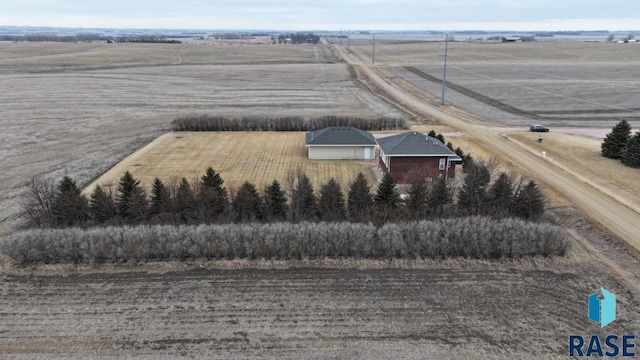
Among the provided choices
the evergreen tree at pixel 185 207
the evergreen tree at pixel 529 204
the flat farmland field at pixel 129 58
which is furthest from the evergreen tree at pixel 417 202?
the flat farmland field at pixel 129 58

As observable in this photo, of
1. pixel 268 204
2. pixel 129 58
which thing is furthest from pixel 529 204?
pixel 129 58

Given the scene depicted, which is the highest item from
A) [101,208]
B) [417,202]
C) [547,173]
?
[417,202]

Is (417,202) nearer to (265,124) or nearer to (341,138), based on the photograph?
(341,138)

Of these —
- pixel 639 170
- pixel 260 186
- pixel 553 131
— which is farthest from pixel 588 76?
pixel 260 186

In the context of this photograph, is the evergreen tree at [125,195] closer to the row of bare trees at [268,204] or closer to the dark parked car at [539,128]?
the row of bare trees at [268,204]

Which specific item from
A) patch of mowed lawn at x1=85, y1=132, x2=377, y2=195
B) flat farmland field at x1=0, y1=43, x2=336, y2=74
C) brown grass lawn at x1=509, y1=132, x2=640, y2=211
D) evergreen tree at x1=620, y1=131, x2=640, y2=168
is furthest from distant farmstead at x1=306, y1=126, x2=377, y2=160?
flat farmland field at x1=0, y1=43, x2=336, y2=74

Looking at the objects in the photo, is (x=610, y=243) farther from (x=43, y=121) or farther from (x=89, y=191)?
(x=43, y=121)

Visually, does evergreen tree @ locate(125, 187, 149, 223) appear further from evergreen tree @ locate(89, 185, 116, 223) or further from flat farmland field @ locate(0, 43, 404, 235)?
flat farmland field @ locate(0, 43, 404, 235)
